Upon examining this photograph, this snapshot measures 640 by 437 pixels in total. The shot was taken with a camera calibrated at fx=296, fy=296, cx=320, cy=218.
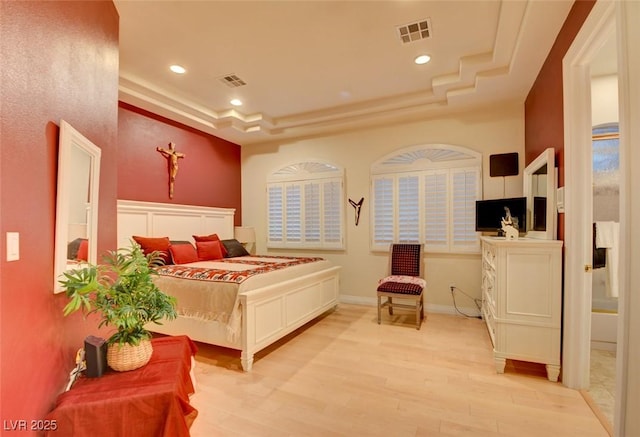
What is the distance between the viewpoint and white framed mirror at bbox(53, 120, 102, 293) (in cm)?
150

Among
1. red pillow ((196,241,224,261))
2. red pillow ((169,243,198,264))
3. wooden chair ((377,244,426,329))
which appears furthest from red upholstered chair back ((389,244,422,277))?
red pillow ((169,243,198,264))

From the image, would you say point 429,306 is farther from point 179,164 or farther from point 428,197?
point 179,164

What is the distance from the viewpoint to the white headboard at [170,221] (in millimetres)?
3796

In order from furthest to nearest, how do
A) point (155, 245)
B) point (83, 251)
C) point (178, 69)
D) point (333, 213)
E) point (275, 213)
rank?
1. point (275, 213)
2. point (333, 213)
3. point (155, 245)
4. point (178, 69)
5. point (83, 251)

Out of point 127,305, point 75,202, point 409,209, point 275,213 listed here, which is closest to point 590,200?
point 409,209

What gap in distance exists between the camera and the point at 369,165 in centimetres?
475

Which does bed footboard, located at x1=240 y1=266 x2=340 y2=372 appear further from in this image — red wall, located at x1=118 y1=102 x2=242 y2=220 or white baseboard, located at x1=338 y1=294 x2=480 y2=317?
red wall, located at x1=118 y1=102 x2=242 y2=220

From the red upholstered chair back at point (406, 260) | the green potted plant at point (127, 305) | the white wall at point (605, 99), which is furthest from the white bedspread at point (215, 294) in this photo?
the white wall at point (605, 99)

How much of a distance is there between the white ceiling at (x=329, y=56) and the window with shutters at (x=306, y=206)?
0.93 m

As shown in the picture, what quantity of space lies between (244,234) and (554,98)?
15.2 feet

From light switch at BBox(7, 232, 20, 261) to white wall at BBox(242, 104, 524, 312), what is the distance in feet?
13.4

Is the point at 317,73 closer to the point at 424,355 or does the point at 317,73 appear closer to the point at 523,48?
the point at 523,48

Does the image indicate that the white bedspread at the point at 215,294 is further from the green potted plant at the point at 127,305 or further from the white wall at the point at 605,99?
the white wall at the point at 605,99

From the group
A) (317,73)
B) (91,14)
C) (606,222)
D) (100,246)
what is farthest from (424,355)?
(91,14)
